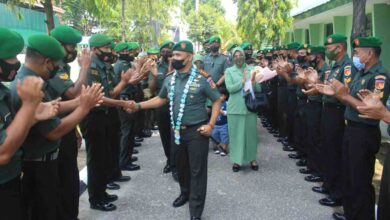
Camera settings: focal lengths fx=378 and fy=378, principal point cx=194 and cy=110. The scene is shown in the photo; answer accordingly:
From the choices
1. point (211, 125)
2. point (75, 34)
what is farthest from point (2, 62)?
point (211, 125)

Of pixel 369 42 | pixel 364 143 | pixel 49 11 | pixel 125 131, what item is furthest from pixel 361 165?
pixel 49 11

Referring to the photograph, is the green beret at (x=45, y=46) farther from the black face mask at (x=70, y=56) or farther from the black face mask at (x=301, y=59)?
the black face mask at (x=301, y=59)

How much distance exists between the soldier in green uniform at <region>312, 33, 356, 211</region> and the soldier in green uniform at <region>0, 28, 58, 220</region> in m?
3.48

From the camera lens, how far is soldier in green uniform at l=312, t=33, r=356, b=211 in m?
4.68

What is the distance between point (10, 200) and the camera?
2410 millimetres

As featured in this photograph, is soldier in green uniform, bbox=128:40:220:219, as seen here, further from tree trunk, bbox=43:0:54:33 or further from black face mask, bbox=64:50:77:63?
tree trunk, bbox=43:0:54:33

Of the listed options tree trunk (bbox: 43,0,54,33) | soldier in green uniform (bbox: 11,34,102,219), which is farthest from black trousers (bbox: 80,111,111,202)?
tree trunk (bbox: 43,0,54,33)

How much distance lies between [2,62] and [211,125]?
8.06 feet

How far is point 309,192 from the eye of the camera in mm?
5309

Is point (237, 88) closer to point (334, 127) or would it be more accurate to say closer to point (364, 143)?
point (334, 127)

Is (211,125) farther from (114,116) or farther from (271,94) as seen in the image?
(271,94)

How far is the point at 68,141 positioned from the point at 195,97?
1.46 metres

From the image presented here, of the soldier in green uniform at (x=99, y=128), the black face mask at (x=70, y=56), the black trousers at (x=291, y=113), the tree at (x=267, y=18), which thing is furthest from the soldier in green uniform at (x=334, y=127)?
the tree at (x=267, y=18)

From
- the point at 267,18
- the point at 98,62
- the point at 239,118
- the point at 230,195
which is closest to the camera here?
the point at 98,62
